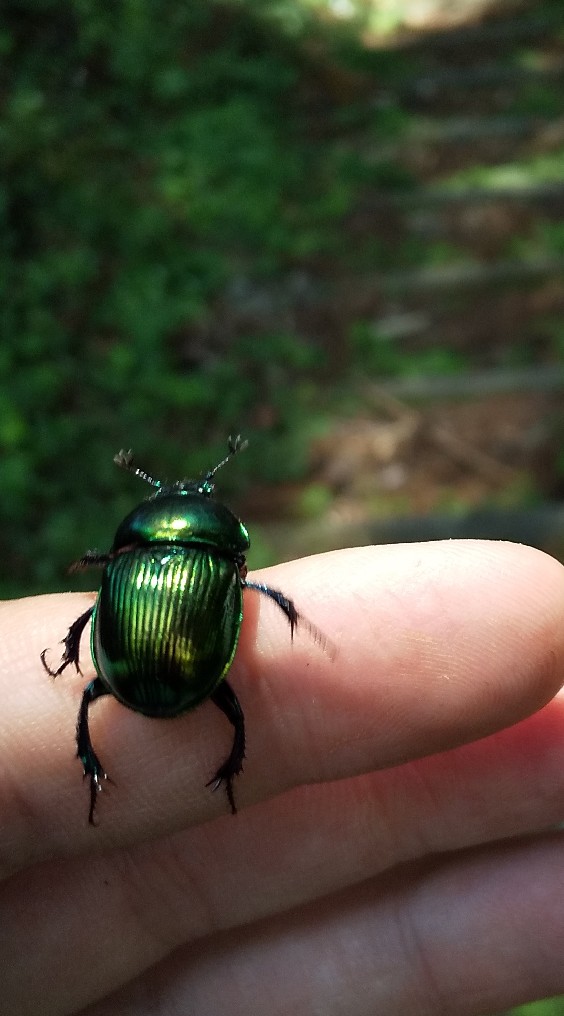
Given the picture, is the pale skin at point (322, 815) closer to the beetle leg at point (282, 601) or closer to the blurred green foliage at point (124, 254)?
the beetle leg at point (282, 601)

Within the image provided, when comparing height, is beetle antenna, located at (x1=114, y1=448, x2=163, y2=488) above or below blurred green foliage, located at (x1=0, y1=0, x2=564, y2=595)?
below

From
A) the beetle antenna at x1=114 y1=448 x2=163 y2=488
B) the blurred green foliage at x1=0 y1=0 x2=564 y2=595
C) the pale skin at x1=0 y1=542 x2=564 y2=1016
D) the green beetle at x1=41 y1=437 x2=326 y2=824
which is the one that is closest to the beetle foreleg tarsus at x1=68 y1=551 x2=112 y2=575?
the green beetle at x1=41 y1=437 x2=326 y2=824

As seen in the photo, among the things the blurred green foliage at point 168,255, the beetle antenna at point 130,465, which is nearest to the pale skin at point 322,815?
the beetle antenna at point 130,465

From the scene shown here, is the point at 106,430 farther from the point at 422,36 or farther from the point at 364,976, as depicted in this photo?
the point at 422,36

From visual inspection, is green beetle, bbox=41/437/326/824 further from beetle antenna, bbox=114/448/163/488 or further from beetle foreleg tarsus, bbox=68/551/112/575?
beetle antenna, bbox=114/448/163/488

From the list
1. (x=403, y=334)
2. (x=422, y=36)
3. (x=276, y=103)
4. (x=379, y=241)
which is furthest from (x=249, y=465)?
(x=422, y=36)

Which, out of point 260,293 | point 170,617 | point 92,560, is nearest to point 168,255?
point 260,293

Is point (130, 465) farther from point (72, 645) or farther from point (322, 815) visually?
point (322, 815)
